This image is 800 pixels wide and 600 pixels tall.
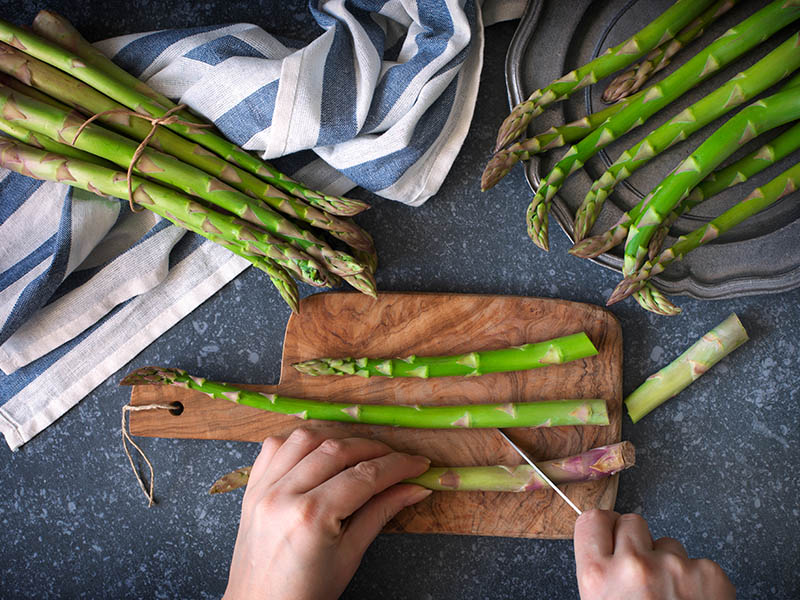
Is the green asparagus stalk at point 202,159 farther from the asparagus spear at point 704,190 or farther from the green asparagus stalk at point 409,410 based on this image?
the asparagus spear at point 704,190

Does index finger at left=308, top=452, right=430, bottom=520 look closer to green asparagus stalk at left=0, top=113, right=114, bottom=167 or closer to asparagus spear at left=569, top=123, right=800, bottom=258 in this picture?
asparagus spear at left=569, top=123, right=800, bottom=258

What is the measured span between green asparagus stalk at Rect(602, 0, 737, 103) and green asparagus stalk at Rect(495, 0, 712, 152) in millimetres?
23

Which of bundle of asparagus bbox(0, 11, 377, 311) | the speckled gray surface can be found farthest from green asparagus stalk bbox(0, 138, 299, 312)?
the speckled gray surface

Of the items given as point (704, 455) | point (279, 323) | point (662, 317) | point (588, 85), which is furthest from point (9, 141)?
point (704, 455)

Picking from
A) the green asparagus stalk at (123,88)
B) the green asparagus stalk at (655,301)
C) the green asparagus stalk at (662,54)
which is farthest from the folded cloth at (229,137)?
the green asparagus stalk at (655,301)

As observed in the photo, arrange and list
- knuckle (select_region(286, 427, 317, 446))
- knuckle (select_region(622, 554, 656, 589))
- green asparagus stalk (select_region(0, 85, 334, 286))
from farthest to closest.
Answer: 1. knuckle (select_region(286, 427, 317, 446))
2. green asparagus stalk (select_region(0, 85, 334, 286))
3. knuckle (select_region(622, 554, 656, 589))

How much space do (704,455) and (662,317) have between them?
34 cm

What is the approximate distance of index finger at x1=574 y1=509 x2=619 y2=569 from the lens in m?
1.08

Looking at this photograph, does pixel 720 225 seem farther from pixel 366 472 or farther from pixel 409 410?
pixel 366 472

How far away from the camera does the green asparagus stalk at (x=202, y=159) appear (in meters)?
1.18

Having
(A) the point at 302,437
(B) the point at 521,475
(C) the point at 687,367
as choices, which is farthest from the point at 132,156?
(C) the point at 687,367

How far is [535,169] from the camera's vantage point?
128 centimetres

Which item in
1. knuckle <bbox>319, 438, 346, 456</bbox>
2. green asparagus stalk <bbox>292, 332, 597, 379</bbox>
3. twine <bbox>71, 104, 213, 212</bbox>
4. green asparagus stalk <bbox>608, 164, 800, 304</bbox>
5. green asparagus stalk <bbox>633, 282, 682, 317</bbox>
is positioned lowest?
knuckle <bbox>319, 438, 346, 456</bbox>

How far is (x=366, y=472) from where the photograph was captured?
122 centimetres
